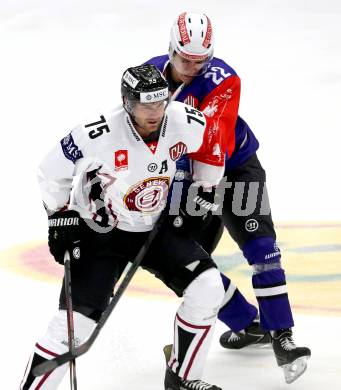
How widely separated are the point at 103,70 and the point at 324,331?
14.2ft

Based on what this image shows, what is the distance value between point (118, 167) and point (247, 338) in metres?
1.29

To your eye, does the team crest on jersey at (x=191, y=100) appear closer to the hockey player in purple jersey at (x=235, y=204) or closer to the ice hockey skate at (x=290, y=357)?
the hockey player in purple jersey at (x=235, y=204)

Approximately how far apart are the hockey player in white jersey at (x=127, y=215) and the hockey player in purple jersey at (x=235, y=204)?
39 cm

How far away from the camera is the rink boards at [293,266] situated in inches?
183

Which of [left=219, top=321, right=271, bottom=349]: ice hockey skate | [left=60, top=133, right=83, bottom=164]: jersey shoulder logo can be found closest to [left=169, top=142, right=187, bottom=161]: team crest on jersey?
[left=60, top=133, right=83, bottom=164]: jersey shoulder logo

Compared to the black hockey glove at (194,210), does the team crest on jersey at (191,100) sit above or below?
above

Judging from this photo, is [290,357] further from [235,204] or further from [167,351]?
Result: [235,204]

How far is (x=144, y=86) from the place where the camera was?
3209 millimetres

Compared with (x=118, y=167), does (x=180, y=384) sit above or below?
below

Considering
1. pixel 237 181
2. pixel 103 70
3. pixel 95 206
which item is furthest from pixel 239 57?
pixel 95 206

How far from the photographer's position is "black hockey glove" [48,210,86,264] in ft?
10.9

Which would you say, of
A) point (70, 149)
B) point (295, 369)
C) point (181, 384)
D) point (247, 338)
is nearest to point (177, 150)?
point (70, 149)

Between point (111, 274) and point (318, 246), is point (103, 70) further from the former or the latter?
point (111, 274)

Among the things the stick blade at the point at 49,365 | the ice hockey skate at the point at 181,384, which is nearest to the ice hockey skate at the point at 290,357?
the ice hockey skate at the point at 181,384
